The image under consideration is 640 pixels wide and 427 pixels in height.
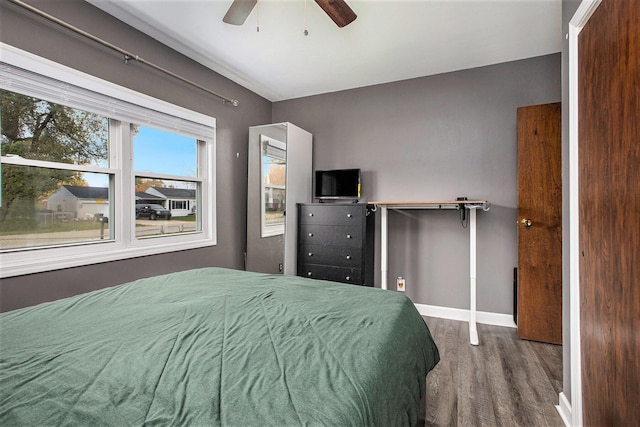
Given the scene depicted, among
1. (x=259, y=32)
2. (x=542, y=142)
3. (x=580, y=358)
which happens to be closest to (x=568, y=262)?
(x=580, y=358)

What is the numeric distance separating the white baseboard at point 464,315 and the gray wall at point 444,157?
52 mm

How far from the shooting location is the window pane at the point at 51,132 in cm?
182

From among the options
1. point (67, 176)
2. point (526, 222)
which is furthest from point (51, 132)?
point (526, 222)

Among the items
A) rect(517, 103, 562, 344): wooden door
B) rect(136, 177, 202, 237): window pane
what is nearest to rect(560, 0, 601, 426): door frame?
rect(517, 103, 562, 344): wooden door

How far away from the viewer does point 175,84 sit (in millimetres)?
2723

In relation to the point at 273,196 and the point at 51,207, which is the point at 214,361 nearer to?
the point at 51,207

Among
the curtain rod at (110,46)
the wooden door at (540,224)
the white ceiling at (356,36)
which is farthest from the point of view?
the wooden door at (540,224)

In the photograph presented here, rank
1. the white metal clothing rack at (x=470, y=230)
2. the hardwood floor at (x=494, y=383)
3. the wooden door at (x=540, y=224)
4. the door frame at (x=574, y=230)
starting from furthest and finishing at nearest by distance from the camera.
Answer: the white metal clothing rack at (x=470, y=230) → the wooden door at (x=540, y=224) → the hardwood floor at (x=494, y=383) → the door frame at (x=574, y=230)

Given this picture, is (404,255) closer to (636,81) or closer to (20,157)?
(636,81)

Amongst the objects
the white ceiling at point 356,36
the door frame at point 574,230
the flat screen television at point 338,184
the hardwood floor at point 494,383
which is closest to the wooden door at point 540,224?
the hardwood floor at point 494,383

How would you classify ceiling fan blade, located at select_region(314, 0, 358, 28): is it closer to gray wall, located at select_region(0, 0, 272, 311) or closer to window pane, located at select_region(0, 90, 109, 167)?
gray wall, located at select_region(0, 0, 272, 311)

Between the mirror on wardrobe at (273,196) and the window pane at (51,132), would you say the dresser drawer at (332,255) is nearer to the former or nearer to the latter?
the mirror on wardrobe at (273,196)

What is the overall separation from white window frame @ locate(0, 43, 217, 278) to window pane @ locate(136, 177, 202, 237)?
0.07 metres

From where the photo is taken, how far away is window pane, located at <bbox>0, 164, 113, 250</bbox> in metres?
1.82
